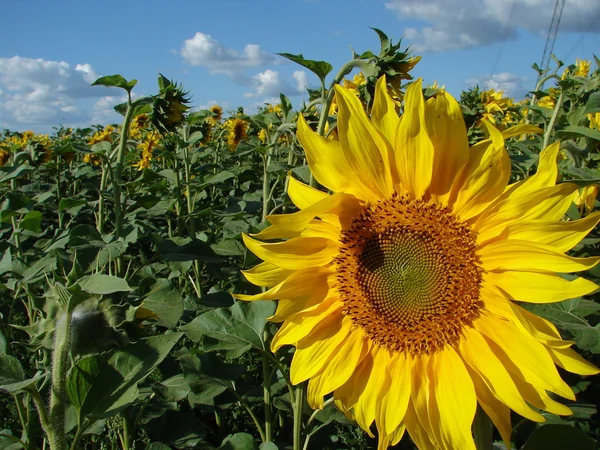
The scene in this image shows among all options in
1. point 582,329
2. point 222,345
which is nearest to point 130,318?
point 222,345

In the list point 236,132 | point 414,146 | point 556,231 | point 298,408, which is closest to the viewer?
point 556,231

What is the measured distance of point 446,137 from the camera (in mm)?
1317

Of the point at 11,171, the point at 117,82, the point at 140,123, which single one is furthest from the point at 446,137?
the point at 140,123

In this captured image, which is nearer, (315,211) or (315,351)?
(315,211)

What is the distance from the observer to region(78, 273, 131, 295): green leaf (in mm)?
1227

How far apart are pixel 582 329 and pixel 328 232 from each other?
27.9 inches

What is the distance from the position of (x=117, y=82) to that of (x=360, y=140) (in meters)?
1.34

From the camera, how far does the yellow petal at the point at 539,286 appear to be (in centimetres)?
117

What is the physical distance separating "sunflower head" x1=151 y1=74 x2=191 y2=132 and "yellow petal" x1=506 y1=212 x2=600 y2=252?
6.57 feet

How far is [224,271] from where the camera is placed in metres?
2.74

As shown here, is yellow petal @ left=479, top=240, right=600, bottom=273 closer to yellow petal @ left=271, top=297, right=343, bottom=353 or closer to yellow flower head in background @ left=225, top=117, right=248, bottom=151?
yellow petal @ left=271, top=297, right=343, bottom=353

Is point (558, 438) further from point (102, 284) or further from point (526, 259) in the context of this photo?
point (102, 284)

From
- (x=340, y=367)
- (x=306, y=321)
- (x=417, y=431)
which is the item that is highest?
(x=306, y=321)

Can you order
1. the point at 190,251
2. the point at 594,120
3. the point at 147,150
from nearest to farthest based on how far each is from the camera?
1. the point at 190,251
2. the point at 594,120
3. the point at 147,150
